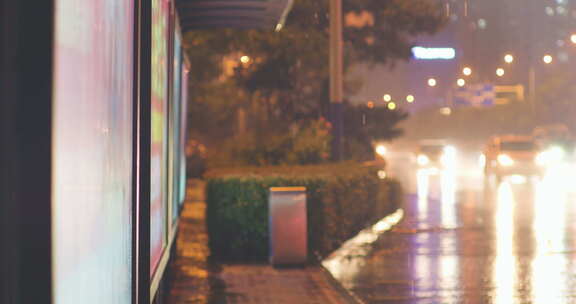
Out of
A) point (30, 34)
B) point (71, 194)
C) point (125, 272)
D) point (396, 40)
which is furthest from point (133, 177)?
point (396, 40)

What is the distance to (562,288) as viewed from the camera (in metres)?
9.88

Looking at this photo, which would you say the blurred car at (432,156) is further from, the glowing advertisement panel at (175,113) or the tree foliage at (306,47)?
the glowing advertisement panel at (175,113)

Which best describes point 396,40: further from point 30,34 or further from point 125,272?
point 30,34

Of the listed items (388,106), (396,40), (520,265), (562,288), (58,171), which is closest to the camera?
(58,171)

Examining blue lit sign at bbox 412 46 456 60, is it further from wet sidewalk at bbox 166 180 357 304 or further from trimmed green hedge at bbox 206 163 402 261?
wet sidewalk at bbox 166 180 357 304

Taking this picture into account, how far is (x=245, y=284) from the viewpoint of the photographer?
33.6 feet

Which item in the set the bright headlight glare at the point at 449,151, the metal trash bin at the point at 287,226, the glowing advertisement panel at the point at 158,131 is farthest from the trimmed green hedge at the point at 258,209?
the bright headlight glare at the point at 449,151

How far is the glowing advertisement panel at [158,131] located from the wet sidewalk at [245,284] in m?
1.42

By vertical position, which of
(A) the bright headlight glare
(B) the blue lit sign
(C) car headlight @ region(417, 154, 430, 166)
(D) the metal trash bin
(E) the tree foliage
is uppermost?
(B) the blue lit sign

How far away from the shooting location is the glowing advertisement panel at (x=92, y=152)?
119 inches

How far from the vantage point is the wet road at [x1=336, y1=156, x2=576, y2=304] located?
9688mm

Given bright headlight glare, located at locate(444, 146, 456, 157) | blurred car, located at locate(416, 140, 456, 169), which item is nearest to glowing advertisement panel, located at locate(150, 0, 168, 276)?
blurred car, located at locate(416, 140, 456, 169)

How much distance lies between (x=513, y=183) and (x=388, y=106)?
663 centimetres

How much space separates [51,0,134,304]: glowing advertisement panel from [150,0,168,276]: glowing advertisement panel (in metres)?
1.66
